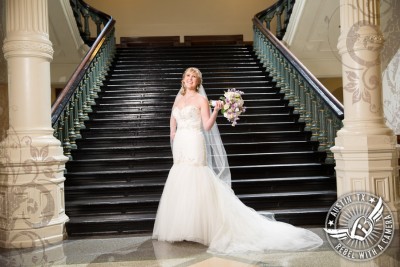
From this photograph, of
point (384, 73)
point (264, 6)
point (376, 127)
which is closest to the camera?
point (376, 127)

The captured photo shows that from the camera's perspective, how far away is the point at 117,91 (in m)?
7.61

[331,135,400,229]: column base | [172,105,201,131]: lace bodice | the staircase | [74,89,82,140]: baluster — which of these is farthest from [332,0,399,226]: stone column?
[74,89,82,140]: baluster

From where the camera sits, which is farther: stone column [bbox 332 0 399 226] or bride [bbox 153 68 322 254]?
stone column [bbox 332 0 399 226]

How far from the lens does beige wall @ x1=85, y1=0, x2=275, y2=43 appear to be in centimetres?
1270

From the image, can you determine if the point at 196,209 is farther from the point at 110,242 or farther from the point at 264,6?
the point at 264,6

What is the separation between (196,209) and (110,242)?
979 mm

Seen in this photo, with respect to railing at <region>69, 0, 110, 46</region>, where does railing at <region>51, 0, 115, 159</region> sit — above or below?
below

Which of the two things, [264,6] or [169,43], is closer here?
[169,43]

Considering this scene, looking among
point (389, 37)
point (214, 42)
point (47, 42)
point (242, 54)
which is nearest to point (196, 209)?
point (47, 42)

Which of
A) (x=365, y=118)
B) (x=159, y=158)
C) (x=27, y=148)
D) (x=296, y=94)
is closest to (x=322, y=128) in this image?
(x=296, y=94)

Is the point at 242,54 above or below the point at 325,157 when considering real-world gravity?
above

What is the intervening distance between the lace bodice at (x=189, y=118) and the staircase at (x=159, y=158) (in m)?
1.18

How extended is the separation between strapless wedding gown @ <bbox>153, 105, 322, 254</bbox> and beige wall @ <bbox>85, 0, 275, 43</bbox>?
907 cm

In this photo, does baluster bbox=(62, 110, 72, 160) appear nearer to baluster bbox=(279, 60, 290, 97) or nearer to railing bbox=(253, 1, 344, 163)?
railing bbox=(253, 1, 344, 163)
